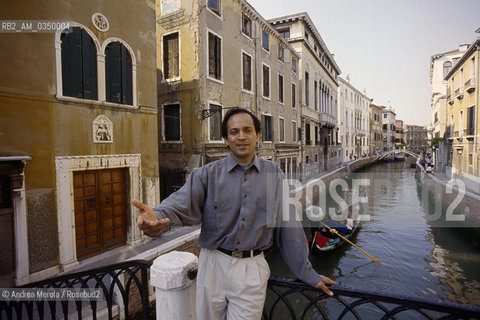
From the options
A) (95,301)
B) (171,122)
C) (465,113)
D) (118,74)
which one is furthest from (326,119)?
(95,301)

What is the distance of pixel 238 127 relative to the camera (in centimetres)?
171

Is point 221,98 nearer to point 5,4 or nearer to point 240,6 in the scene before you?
point 240,6

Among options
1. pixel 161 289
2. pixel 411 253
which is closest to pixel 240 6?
pixel 411 253

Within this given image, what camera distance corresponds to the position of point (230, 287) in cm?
155

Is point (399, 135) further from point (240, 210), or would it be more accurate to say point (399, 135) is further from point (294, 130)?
point (240, 210)

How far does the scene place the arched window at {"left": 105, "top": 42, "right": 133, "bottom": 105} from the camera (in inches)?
262

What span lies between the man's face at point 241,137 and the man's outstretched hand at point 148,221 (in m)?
0.60

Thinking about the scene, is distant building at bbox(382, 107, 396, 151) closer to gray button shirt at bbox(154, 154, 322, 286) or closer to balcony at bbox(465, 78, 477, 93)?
balcony at bbox(465, 78, 477, 93)

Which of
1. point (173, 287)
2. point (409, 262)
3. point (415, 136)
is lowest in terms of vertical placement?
point (409, 262)

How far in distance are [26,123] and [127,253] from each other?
351cm

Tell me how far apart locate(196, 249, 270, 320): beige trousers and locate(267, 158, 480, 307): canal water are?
5.80 metres

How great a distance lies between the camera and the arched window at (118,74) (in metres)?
6.65

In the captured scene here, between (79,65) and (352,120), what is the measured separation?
40.8 meters

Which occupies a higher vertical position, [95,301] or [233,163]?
[233,163]
